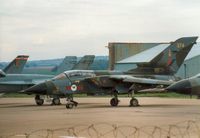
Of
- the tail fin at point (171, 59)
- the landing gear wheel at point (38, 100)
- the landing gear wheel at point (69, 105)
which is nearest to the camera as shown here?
the landing gear wheel at point (69, 105)

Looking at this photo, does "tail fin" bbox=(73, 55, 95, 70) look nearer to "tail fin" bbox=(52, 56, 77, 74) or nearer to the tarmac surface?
"tail fin" bbox=(52, 56, 77, 74)

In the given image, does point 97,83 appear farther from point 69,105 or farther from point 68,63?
point 68,63

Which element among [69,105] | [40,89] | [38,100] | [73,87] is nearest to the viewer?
[69,105]

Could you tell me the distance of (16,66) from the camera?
130 ft

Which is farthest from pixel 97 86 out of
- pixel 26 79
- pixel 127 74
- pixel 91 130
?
pixel 91 130

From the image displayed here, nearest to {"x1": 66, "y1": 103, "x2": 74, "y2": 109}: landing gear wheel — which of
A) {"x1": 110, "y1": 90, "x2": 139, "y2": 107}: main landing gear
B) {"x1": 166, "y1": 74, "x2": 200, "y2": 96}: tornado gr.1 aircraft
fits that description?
{"x1": 110, "y1": 90, "x2": 139, "y2": 107}: main landing gear

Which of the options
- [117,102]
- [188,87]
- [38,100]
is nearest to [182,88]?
[188,87]

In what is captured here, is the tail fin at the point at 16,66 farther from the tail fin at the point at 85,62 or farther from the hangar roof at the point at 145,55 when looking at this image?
the hangar roof at the point at 145,55

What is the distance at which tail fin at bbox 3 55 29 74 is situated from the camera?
→ 39250mm

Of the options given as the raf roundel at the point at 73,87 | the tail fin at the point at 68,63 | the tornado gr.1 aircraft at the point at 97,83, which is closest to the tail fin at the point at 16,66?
the tail fin at the point at 68,63

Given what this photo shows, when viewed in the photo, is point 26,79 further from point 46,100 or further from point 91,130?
point 91,130

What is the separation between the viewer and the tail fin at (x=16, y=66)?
39250mm

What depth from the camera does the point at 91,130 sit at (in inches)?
519

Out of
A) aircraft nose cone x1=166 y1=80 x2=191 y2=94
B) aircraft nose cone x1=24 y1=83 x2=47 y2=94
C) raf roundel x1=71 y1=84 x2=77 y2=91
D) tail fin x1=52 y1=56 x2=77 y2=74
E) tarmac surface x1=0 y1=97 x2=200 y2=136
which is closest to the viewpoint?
tarmac surface x1=0 y1=97 x2=200 y2=136
